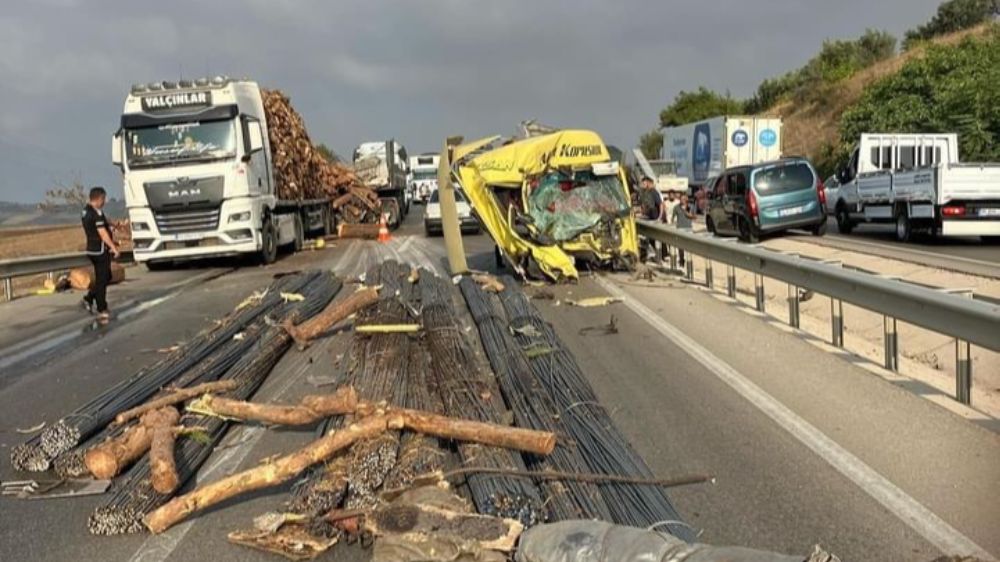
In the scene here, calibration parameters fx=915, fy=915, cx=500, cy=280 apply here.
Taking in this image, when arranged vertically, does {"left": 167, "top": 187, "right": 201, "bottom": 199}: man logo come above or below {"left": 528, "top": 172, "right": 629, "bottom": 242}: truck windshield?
above

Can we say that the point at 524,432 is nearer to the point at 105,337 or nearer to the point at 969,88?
the point at 105,337

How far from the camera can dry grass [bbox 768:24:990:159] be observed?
51.8 meters

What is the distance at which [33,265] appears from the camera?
16.7m

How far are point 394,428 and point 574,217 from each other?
1011cm

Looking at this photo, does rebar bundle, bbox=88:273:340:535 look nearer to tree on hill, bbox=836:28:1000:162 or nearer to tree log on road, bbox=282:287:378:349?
tree log on road, bbox=282:287:378:349

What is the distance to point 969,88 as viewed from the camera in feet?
111

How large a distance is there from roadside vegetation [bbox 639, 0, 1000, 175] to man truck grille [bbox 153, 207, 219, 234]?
26656mm

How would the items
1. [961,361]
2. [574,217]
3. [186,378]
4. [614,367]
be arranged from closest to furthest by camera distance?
[961,361]
[186,378]
[614,367]
[574,217]

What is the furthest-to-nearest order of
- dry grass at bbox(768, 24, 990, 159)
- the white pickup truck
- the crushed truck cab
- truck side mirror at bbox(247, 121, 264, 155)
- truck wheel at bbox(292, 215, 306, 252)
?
dry grass at bbox(768, 24, 990, 159) → truck wheel at bbox(292, 215, 306, 252) → truck side mirror at bbox(247, 121, 264, 155) → the white pickup truck → the crushed truck cab

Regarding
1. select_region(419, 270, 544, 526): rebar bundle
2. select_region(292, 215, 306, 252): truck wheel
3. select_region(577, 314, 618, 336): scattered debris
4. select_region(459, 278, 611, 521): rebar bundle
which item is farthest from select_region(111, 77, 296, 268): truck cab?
select_region(577, 314, 618, 336): scattered debris

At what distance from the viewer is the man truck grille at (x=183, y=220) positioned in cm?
1934

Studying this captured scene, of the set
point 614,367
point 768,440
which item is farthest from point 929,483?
point 614,367

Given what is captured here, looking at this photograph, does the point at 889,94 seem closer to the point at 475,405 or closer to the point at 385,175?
the point at 385,175

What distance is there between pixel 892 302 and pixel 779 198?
15.2m
